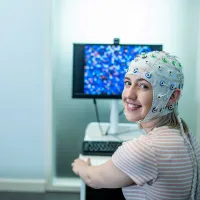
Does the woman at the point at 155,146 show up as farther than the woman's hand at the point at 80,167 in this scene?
No

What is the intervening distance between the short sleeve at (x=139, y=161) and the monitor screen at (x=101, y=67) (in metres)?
0.98

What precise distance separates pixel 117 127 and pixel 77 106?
0.50 meters

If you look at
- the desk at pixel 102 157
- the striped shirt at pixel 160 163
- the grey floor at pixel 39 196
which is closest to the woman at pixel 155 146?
the striped shirt at pixel 160 163

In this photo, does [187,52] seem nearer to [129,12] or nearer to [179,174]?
[129,12]

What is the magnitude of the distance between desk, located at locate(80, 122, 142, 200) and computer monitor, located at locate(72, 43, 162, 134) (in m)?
0.27

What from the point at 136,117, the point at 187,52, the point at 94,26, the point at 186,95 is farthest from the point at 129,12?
the point at 136,117

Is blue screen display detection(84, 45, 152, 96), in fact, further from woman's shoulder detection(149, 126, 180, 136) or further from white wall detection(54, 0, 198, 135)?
woman's shoulder detection(149, 126, 180, 136)

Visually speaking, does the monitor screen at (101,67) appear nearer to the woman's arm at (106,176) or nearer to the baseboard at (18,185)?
the woman's arm at (106,176)

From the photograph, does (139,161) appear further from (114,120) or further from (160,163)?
(114,120)

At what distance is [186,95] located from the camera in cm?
224

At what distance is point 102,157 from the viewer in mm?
1529

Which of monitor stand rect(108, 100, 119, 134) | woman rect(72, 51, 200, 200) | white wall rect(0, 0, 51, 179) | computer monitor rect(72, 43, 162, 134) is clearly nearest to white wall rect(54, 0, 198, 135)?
white wall rect(0, 0, 51, 179)

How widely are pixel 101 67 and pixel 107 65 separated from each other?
43 millimetres

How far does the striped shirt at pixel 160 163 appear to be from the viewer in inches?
33.8
